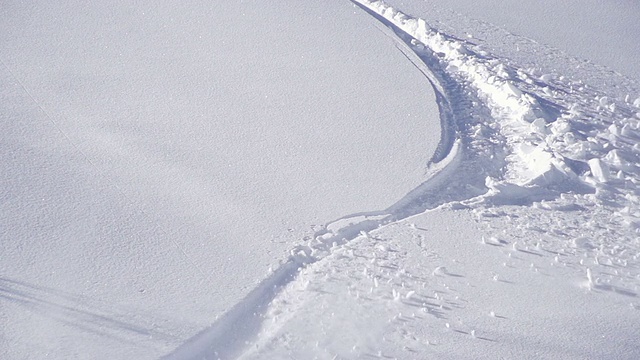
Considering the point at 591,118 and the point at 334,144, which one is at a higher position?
the point at 591,118

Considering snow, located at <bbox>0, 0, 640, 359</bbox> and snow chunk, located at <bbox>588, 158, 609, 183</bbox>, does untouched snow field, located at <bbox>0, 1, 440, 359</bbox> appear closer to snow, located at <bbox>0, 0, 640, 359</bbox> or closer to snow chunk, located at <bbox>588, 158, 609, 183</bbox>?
snow, located at <bbox>0, 0, 640, 359</bbox>

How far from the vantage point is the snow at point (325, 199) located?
2623mm

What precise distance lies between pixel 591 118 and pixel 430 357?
6.28ft

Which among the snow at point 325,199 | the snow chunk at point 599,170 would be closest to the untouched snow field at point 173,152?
the snow at point 325,199

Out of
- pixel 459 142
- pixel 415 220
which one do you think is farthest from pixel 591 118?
pixel 415 220

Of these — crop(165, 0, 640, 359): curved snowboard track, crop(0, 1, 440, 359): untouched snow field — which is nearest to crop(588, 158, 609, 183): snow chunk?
crop(165, 0, 640, 359): curved snowboard track

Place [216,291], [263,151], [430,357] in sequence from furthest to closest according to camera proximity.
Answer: [263,151] < [216,291] < [430,357]

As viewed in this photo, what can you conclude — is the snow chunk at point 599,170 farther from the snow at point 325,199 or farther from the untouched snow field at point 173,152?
the untouched snow field at point 173,152

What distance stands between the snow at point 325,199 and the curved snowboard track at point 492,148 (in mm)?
11

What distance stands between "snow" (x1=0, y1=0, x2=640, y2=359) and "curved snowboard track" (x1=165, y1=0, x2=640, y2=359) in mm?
11

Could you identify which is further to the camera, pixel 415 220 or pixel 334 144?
pixel 334 144

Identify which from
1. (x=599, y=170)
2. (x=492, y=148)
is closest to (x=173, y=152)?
(x=492, y=148)

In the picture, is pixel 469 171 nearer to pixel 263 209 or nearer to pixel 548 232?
pixel 548 232

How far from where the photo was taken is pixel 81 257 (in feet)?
9.13
